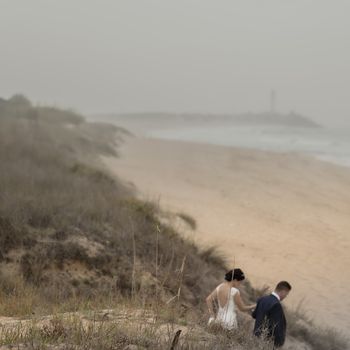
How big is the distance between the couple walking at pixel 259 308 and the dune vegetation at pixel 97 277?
23 cm

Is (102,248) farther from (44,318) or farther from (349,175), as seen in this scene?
(349,175)

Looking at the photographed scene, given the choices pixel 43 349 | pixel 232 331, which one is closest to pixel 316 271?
pixel 232 331

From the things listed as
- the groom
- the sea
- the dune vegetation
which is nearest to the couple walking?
the groom

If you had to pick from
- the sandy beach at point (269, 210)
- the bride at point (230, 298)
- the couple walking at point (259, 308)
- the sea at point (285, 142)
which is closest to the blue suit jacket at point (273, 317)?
the couple walking at point (259, 308)

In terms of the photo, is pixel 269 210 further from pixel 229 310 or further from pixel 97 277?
pixel 229 310

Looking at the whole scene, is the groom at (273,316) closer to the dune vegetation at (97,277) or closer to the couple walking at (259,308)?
the couple walking at (259,308)

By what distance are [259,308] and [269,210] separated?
38.7ft

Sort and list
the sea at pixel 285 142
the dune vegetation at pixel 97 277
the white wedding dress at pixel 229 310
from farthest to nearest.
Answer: the sea at pixel 285 142
the white wedding dress at pixel 229 310
the dune vegetation at pixel 97 277

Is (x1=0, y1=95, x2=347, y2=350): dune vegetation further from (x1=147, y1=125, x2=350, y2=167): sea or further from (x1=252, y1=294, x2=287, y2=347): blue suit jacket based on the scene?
(x1=147, y1=125, x2=350, y2=167): sea

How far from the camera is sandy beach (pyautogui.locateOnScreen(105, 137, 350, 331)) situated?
11203mm

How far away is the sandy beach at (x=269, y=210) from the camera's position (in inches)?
441

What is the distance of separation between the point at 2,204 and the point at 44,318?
364cm

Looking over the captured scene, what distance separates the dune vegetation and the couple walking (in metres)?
0.23

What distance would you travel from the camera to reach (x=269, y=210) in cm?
1752
